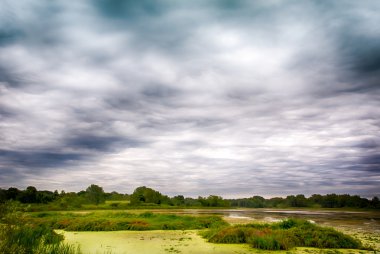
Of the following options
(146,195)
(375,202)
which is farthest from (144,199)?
(375,202)

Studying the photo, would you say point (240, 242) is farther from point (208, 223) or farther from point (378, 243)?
point (208, 223)

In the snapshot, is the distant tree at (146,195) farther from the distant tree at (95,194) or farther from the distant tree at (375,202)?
the distant tree at (375,202)

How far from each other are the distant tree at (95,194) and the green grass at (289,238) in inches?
3803

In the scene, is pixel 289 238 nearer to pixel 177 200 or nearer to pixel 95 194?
pixel 95 194

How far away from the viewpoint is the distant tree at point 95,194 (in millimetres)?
114500

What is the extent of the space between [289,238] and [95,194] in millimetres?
102361

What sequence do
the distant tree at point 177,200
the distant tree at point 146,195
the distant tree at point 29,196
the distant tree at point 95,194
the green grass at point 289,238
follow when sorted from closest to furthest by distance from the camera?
the green grass at point 289,238 < the distant tree at point 29,196 < the distant tree at point 95,194 < the distant tree at point 146,195 < the distant tree at point 177,200

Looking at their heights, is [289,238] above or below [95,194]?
below

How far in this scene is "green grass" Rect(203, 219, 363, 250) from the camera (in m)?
21.0

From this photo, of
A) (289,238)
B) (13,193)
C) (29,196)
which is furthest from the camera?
(29,196)

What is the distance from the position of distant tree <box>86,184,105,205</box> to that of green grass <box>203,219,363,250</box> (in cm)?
9661

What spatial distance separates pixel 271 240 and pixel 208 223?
19261 millimetres

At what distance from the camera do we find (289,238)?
22.4 meters

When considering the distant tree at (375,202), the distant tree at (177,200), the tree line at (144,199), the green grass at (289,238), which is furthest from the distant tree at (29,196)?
the distant tree at (375,202)
